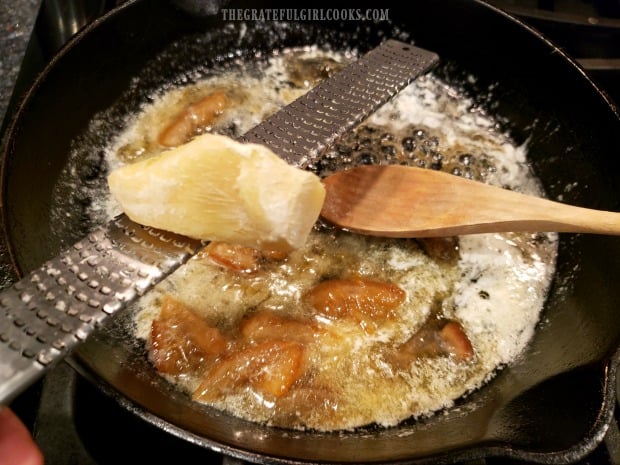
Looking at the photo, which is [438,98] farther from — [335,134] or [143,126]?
[143,126]

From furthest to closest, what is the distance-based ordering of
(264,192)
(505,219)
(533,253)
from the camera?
(533,253) → (505,219) → (264,192)

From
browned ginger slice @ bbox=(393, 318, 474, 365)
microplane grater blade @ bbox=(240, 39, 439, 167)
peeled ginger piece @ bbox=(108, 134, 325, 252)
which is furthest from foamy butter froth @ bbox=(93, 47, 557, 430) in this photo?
peeled ginger piece @ bbox=(108, 134, 325, 252)

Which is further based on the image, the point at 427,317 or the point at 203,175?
the point at 427,317

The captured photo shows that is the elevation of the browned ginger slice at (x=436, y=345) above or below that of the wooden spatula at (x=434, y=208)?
below

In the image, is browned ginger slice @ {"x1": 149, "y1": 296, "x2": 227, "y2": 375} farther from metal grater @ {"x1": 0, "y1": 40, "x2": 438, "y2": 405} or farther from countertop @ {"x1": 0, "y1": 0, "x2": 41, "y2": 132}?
countertop @ {"x1": 0, "y1": 0, "x2": 41, "y2": 132}

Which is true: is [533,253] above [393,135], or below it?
below

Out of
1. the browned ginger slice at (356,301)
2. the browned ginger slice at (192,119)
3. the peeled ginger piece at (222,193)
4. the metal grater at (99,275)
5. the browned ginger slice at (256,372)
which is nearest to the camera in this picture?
the metal grater at (99,275)

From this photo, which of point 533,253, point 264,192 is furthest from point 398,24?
point 264,192

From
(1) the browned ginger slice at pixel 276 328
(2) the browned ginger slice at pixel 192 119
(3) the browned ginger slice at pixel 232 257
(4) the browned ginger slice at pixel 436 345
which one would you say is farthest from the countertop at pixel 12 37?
(4) the browned ginger slice at pixel 436 345

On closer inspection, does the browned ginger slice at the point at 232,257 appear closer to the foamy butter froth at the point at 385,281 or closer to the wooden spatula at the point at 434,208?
the foamy butter froth at the point at 385,281
